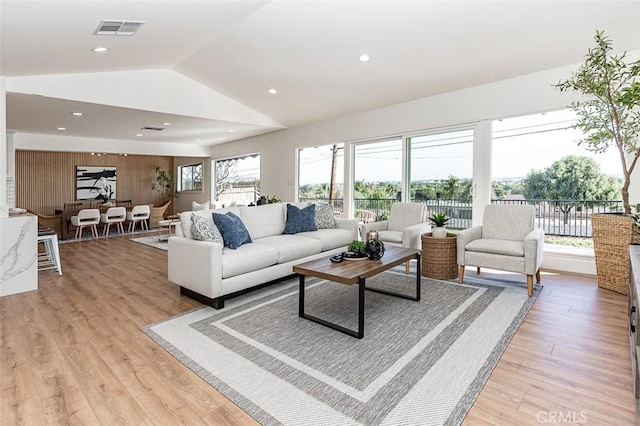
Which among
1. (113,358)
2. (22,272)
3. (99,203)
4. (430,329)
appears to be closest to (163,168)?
(99,203)

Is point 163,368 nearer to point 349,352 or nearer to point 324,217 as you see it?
point 349,352

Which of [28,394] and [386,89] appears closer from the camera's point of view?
[28,394]

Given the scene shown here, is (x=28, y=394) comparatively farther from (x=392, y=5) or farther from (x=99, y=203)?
(x=99, y=203)

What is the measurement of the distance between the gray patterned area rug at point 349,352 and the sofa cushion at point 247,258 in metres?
0.33

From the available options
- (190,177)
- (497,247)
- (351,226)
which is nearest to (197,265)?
(351,226)

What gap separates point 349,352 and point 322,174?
5341 mm

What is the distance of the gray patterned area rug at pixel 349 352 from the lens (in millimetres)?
1758

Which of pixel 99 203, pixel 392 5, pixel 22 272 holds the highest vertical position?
pixel 392 5

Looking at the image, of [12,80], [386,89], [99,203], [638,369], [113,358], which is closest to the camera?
[638,369]

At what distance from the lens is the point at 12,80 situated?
421cm

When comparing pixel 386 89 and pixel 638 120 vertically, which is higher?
pixel 386 89

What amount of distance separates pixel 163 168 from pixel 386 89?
28.2 feet

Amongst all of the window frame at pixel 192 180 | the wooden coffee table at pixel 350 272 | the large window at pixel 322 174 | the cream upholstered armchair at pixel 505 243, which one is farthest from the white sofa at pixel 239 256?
the window frame at pixel 192 180

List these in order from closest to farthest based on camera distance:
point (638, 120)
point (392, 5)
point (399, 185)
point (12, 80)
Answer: point (392, 5) → point (638, 120) → point (12, 80) → point (399, 185)
